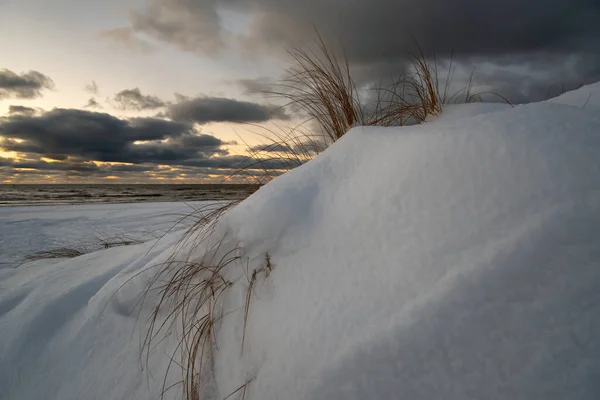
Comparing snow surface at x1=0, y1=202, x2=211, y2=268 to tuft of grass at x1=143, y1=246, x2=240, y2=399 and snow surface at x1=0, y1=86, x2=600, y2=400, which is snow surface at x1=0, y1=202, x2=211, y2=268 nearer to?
tuft of grass at x1=143, y1=246, x2=240, y2=399

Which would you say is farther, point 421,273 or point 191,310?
point 191,310

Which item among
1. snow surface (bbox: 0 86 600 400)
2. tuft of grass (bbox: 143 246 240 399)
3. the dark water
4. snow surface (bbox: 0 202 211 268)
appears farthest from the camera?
the dark water

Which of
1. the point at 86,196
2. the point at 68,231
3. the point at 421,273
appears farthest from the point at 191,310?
the point at 86,196

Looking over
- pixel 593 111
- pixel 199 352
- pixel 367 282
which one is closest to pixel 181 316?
pixel 199 352

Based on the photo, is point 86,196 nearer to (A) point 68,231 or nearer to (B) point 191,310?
(A) point 68,231

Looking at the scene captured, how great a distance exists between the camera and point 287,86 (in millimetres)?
1929

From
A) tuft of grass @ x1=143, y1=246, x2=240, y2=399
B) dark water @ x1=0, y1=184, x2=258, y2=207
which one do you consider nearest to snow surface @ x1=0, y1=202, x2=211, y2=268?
tuft of grass @ x1=143, y1=246, x2=240, y2=399

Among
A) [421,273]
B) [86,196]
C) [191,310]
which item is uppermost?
[421,273]

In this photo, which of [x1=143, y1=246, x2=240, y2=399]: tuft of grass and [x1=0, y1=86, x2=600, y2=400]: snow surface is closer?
[x1=0, y1=86, x2=600, y2=400]: snow surface

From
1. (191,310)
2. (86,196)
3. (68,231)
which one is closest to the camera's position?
(191,310)

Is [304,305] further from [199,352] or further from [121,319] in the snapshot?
[121,319]

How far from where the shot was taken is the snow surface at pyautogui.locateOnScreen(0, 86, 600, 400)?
567mm

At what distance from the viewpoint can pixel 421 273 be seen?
68 cm

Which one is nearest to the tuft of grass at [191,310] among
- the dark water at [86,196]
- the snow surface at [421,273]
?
the snow surface at [421,273]
